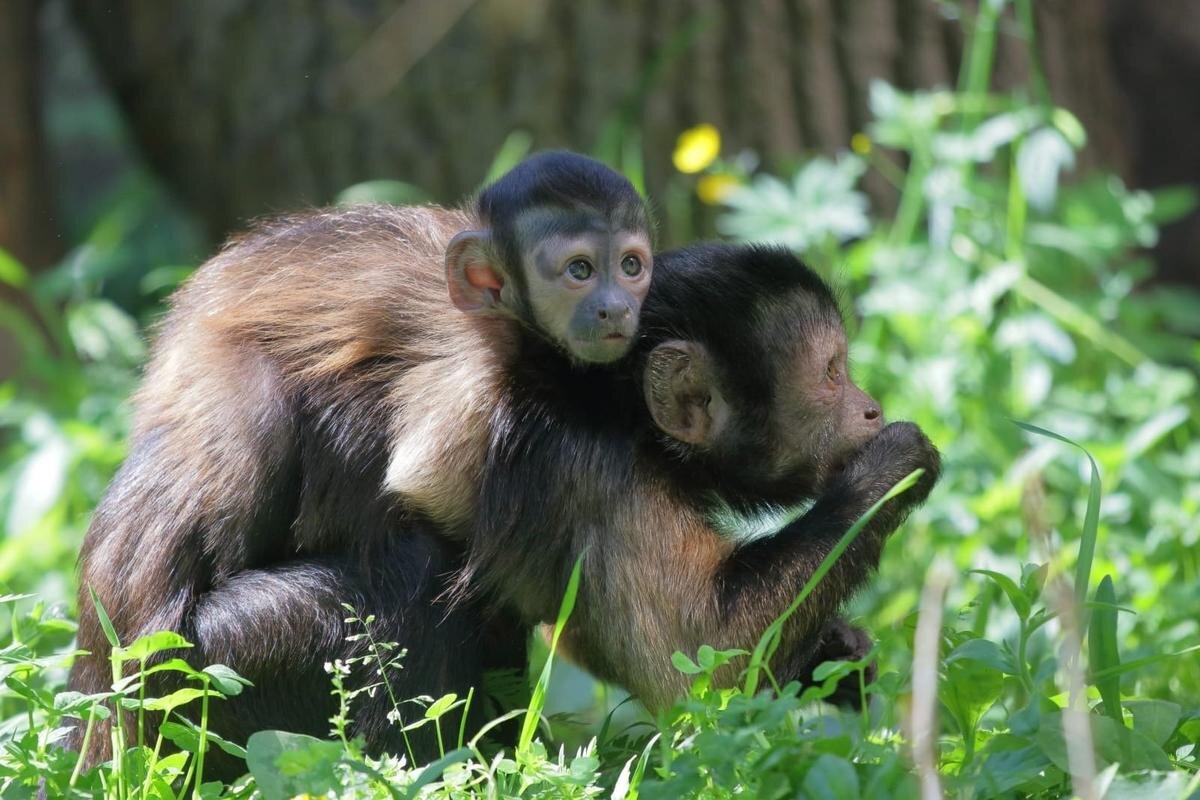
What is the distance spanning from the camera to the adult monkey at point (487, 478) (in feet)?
12.5

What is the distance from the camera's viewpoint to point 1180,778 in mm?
2814

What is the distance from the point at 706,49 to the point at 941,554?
302 centimetres

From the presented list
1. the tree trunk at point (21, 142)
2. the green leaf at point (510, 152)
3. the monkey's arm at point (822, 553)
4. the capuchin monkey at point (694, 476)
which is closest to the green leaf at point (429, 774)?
the capuchin monkey at point (694, 476)

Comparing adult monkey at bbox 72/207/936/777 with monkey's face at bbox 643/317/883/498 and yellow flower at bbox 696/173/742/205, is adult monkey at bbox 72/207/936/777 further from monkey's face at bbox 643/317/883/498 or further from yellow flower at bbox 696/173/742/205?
yellow flower at bbox 696/173/742/205

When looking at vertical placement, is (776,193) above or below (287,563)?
above

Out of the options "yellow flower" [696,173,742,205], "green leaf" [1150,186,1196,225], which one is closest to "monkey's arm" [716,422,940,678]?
"yellow flower" [696,173,742,205]

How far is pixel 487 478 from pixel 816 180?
3.41 meters

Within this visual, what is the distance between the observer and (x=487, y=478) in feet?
12.7

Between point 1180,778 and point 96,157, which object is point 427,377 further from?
point 96,157

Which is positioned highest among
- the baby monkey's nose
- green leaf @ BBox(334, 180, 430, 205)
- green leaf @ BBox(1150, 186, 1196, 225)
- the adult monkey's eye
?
green leaf @ BBox(334, 180, 430, 205)

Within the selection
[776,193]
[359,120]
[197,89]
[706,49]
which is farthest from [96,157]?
[776,193]

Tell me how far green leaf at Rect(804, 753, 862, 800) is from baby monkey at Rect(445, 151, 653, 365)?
143cm

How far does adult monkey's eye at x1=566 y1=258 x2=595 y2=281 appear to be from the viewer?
4.05 metres

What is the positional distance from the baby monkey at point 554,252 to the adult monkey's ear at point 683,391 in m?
A: 0.11
